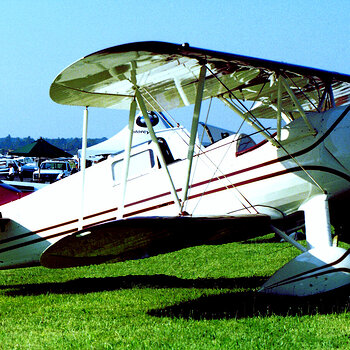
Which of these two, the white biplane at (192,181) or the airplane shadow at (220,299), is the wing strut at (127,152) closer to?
the white biplane at (192,181)

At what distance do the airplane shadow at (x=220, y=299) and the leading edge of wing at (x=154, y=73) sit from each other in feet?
7.11

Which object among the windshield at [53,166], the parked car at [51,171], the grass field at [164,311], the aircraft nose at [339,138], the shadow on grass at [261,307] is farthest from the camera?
the windshield at [53,166]

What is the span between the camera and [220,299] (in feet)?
20.3

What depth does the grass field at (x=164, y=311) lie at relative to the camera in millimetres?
4449

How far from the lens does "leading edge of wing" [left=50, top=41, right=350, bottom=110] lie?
16.6ft

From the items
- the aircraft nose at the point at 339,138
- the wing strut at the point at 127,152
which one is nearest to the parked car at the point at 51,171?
the wing strut at the point at 127,152

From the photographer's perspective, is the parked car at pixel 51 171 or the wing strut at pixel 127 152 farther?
the parked car at pixel 51 171

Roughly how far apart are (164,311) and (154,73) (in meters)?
2.49

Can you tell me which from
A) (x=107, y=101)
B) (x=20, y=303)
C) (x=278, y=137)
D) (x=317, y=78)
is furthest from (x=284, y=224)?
(x=20, y=303)

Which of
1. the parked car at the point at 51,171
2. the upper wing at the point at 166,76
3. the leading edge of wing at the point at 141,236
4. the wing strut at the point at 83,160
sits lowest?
the parked car at the point at 51,171

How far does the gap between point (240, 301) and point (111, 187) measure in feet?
7.12

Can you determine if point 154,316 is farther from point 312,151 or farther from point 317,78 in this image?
point 317,78

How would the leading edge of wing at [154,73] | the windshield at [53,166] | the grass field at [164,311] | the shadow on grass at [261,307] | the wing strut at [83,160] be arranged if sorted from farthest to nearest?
the windshield at [53,166], the wing strut at [83,160], the shadow on grass at [261,307], the leading edge of wing at [154,73], the grass field at [164,311]

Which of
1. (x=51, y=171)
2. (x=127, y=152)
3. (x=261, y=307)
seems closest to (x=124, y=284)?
(x=127, y=152)
